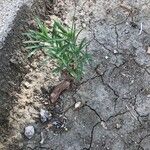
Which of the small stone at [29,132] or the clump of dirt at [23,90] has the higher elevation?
the clump of dirt at [23,90]

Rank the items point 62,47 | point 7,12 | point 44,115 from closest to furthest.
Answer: point 62,47, point 44,115, point 7,12

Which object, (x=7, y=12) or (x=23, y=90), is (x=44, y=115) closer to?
(x=23, y=90)

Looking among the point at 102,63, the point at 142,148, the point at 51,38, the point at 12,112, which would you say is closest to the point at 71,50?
the point at 51,38

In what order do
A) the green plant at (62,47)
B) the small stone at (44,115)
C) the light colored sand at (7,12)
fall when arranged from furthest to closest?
the light colored sand at (7,12) < the small stone at (44,115) < the green plant at (62,47)

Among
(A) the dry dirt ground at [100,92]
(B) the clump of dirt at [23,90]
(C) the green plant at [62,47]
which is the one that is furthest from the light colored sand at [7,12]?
(A) the dry dirt ground at [100,92]

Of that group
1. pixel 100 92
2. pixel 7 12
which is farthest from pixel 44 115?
pixel 7 12

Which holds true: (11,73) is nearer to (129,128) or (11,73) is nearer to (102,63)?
(102,63)

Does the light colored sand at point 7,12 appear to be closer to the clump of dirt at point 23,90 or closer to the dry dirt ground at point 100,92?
the clump of dirt at point 23,90
